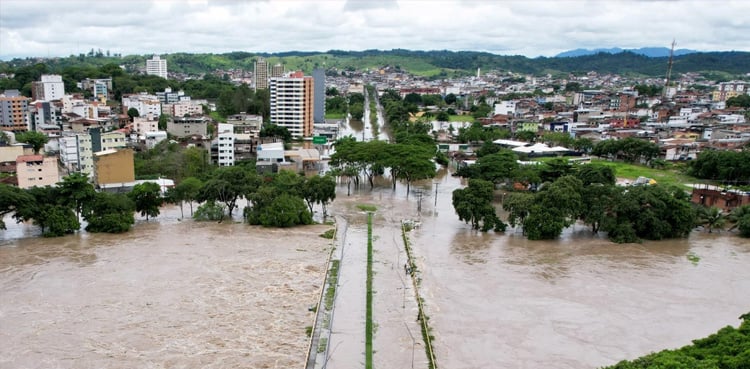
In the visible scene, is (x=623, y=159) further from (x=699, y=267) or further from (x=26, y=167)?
(x=26, y=167)

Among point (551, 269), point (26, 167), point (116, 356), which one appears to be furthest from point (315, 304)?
point (26, 167)

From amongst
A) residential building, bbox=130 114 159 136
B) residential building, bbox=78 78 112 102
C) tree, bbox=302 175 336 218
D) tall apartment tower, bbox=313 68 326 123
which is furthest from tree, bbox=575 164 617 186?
residential building, bbox=78 78 112 102

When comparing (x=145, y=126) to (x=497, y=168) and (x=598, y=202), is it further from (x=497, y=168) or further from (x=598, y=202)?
(x=598, y=202)

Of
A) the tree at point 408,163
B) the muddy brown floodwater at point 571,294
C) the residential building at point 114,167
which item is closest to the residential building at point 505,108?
the tree at point 408,163

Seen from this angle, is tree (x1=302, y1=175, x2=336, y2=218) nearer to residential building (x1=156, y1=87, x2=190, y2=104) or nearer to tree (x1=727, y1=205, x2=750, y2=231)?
tree (x1=727, y1=205, x2=750, y2=231)

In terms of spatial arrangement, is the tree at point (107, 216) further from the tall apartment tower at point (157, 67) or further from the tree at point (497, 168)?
the tall apartment tower at point (157, 67)
